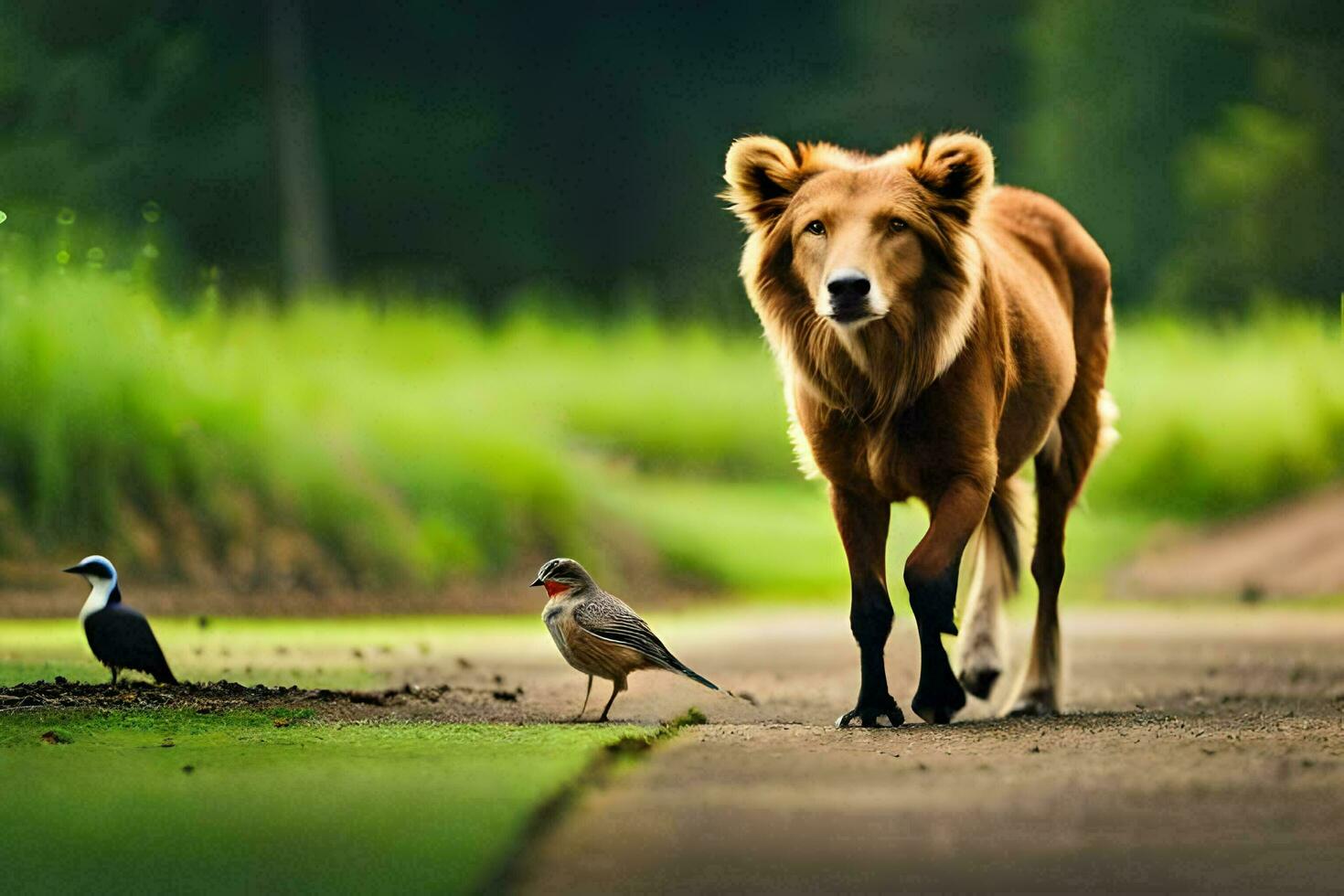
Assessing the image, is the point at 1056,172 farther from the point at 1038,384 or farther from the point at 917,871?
the point at 917,871

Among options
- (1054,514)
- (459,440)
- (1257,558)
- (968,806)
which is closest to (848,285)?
(968,806)

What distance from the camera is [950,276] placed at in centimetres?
638

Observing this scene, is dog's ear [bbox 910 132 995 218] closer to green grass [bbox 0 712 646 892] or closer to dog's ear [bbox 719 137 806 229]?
dog's ear [bbox 719 137 806 229]

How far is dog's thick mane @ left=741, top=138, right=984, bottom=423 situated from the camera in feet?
20.6

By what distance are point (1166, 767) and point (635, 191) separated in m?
26.8

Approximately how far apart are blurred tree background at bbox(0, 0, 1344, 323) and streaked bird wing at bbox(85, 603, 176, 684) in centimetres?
1462

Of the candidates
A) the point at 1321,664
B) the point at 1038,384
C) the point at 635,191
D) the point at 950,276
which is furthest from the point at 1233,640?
the point at 635,191

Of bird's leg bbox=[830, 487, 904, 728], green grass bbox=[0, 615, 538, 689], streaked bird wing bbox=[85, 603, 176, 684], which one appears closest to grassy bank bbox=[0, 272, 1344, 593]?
green grass bbox=[0, 615, 538, 689]

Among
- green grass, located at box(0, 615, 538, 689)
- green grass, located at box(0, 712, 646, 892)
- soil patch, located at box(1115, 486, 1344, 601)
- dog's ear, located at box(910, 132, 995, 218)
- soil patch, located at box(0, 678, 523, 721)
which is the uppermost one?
dog's ear, located at box(910, 132, 995, 218)

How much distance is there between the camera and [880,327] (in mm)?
6316

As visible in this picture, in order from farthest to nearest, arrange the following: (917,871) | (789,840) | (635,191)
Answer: (635,191) < (789,840) < (917,871)

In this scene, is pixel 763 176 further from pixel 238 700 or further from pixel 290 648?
pixel 290 648

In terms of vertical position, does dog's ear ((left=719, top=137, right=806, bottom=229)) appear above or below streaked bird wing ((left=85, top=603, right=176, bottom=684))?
above

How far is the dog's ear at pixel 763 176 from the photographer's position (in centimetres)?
652
